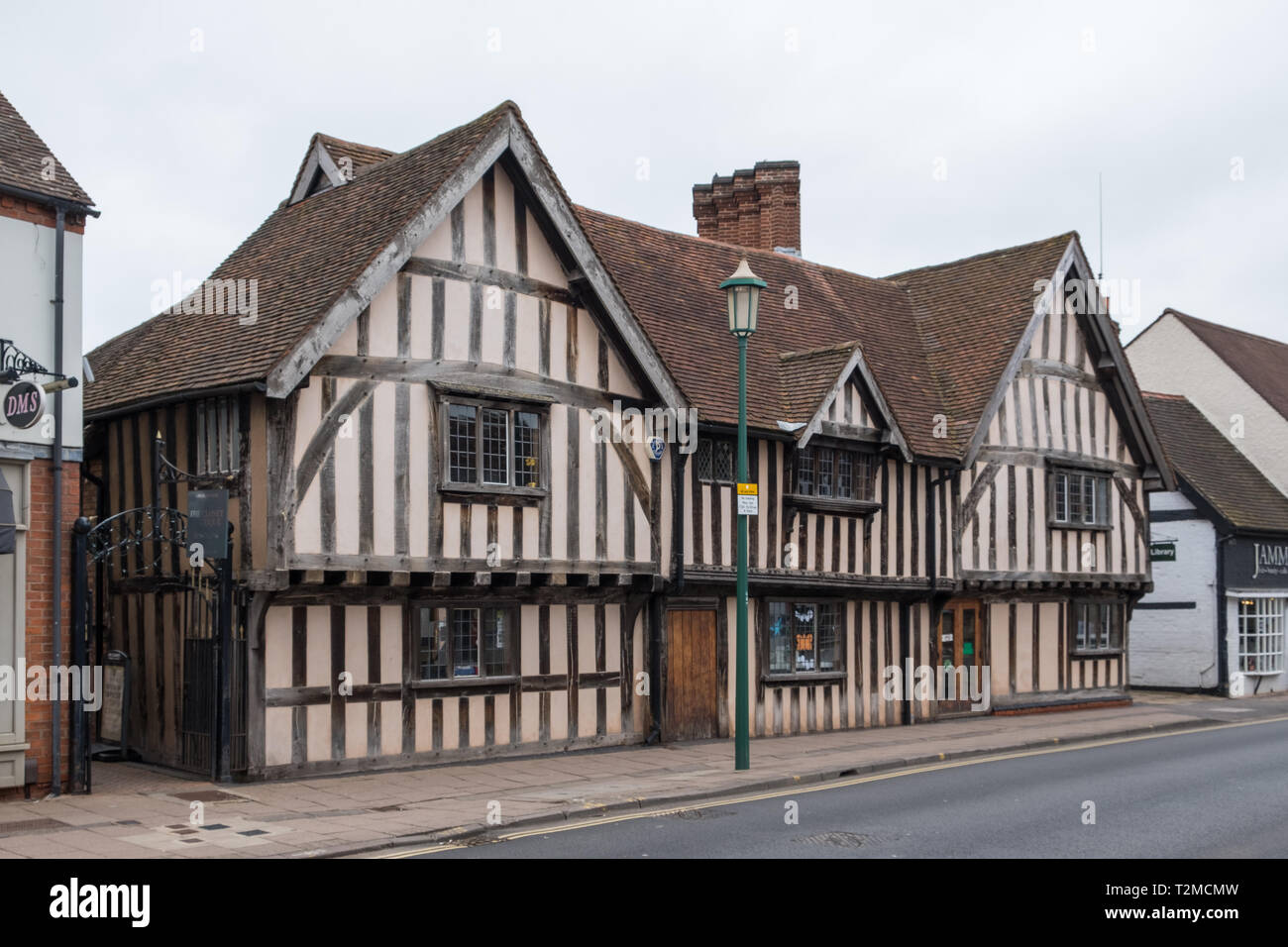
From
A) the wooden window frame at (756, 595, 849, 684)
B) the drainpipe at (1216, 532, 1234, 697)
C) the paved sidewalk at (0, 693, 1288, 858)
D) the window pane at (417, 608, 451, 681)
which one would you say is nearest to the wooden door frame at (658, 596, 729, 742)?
the paved sidewalk at (0, 693, 1288, 858)

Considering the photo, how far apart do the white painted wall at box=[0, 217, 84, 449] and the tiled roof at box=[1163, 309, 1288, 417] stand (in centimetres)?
2857

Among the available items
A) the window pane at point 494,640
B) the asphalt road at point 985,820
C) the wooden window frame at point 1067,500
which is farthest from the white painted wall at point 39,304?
the wooden window frame at point 1067,500

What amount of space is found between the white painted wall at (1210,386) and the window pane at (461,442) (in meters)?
23.9

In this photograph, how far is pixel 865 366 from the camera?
68.9 ft

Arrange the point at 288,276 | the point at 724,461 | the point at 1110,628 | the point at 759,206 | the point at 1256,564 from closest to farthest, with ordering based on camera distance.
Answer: the point at 288,276 < the point at 724,461 < the point at 1110,628 < the point at 759,206 < the point at 1256,564

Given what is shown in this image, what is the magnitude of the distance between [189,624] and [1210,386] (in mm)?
27272

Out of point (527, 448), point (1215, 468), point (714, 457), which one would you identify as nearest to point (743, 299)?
point (527, 448)

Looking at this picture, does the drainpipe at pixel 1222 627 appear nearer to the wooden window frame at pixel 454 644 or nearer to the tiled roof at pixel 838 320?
the tiled roof at pixel 838 320

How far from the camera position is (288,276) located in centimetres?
1656

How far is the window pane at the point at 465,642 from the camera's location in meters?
16.5

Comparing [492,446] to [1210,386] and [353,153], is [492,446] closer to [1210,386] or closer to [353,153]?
[353,153]
